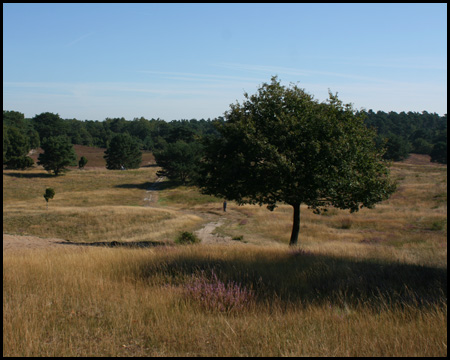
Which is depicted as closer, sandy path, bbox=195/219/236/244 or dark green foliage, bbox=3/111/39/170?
sandy path, bbox=195/219/236/244

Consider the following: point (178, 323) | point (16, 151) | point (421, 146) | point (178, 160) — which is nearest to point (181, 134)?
point (178, 160)

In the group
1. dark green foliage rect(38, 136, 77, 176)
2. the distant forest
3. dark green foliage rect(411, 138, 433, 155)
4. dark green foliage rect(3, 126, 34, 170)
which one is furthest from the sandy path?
dark green foliage rect(411, 138, 433, 155)

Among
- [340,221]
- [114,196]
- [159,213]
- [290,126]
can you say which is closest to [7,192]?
[114,196]

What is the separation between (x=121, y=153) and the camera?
121 m

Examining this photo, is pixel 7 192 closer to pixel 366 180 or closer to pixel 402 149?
pixel 366 180

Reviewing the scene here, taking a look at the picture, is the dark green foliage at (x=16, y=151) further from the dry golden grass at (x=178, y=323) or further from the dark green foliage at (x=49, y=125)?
the dry golden grass at (x=178, y=323)

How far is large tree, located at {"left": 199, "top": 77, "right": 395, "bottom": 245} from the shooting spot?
59.7 ft

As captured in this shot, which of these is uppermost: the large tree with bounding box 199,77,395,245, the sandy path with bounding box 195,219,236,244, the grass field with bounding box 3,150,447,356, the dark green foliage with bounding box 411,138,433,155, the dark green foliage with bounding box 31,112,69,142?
the dark green foliage with bounding box 31,112,69,142

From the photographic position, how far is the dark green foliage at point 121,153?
12031 cm

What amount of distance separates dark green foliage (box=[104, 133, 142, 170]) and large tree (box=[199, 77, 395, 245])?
343ft

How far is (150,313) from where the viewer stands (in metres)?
5.55

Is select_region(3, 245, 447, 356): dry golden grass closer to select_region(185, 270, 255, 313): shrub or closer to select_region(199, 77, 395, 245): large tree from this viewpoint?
select_region(185, 270, 255, 313): shrub

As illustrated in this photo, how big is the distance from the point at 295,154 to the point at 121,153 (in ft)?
356

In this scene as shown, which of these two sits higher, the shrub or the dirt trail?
the shrub
